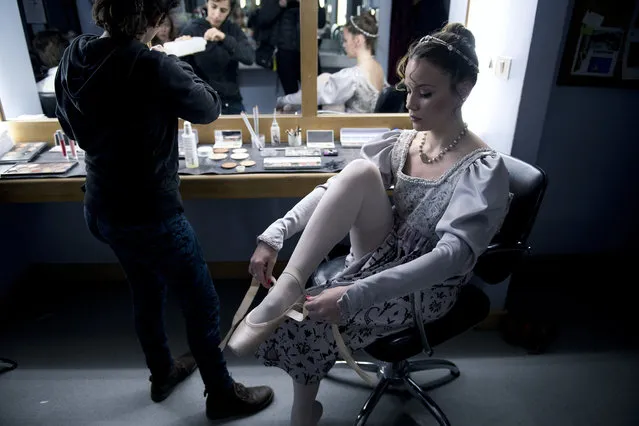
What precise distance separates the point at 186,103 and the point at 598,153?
214 centimetres

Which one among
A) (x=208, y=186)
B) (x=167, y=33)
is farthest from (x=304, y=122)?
(x=167, y=33)

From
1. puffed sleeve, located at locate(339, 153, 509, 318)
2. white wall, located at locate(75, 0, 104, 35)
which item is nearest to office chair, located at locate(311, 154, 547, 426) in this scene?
puffed sleeve, located at locate(339, 153, 509, 318)

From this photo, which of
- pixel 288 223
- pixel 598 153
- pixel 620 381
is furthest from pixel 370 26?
pixel 620 381

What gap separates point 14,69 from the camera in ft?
7.55

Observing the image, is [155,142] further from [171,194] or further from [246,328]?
[246,328]

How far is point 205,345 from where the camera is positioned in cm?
159

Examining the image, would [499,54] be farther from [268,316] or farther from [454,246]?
[268,316]

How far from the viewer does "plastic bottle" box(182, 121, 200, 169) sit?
1.96 metres

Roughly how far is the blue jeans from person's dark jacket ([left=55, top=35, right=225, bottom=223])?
5cm

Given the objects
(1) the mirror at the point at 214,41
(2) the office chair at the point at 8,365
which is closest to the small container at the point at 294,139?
(1) the mirror at the point at 214,41

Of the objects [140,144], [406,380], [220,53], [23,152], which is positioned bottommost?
[406,380]

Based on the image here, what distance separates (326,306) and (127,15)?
88 centimetres

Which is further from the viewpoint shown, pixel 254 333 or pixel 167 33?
pixel 167 33

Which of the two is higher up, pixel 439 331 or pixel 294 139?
pixel 294 139
